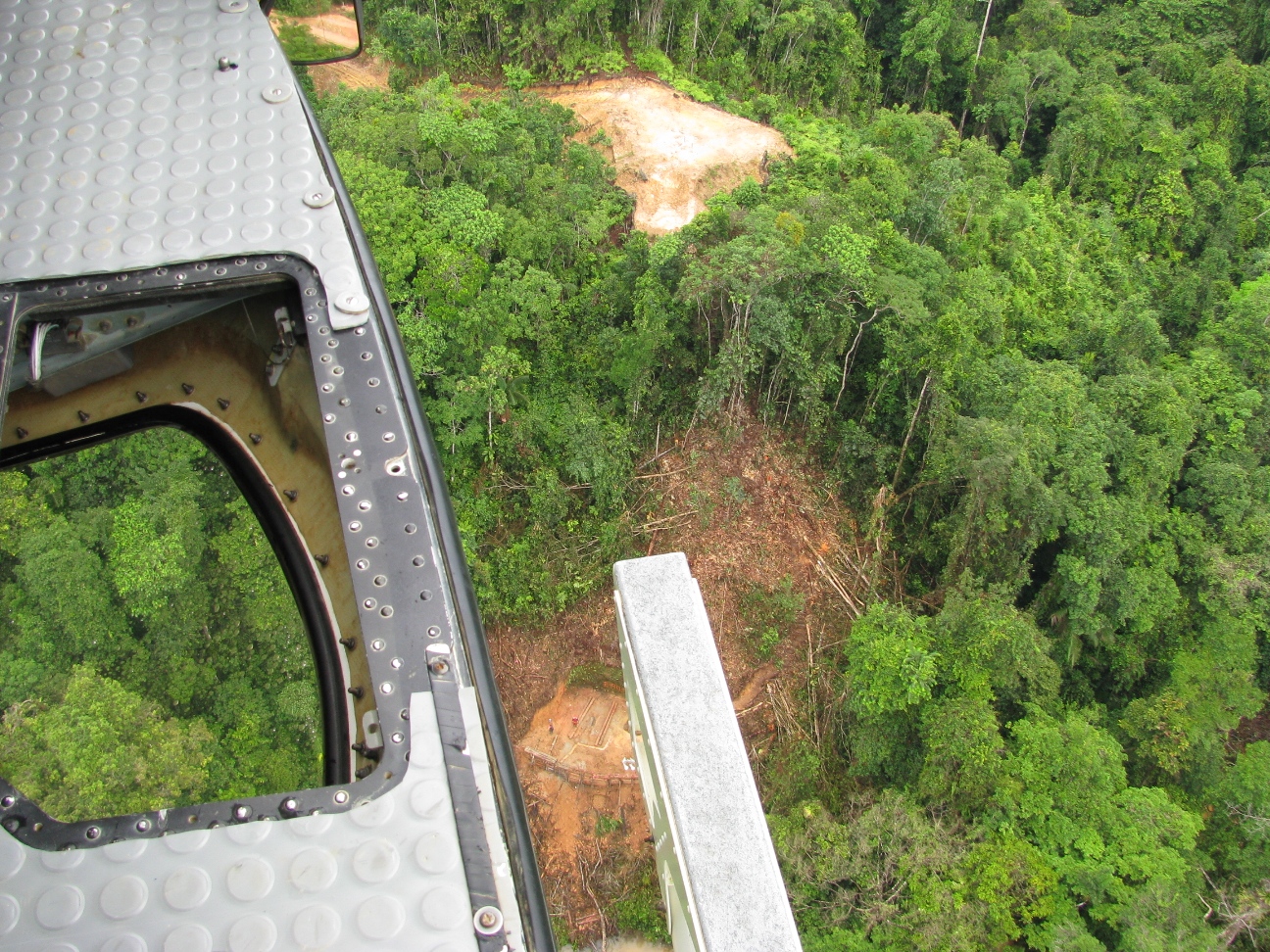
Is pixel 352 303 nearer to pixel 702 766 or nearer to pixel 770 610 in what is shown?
pixel 702 766

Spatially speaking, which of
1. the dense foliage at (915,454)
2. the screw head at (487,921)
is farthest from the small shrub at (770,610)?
the screw head at (487,921)

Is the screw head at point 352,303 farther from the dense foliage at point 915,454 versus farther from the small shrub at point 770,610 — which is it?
the small shrub at point 770,610

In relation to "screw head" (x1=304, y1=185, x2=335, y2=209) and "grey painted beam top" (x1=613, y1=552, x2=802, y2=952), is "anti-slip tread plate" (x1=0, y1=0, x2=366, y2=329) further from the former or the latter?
"grey painted beam top" (x1=613, y1=552, x2=802, y2=952)

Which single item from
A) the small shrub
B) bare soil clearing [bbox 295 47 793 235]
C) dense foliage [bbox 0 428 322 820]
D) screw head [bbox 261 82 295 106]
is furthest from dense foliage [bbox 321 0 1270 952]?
screw head [bbox 261 82 295 106]

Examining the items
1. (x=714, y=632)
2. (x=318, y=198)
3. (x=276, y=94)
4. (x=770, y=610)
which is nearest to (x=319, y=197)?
(x=318, y=198)

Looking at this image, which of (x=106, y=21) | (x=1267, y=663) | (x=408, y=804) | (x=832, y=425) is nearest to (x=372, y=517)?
(x=408, y=804)

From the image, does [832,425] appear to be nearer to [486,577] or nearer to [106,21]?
[486,577]
